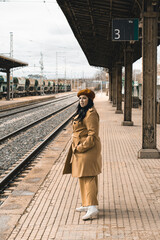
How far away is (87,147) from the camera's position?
15.6ft

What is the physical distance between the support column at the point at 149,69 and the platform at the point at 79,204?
2.91 ft

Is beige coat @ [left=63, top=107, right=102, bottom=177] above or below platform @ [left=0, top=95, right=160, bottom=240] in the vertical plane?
above

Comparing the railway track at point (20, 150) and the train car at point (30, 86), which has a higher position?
the train car at point (30, 86)

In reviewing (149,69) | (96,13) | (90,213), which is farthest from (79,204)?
A: (96,13)

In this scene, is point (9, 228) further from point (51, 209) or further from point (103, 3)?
point (103, 3)

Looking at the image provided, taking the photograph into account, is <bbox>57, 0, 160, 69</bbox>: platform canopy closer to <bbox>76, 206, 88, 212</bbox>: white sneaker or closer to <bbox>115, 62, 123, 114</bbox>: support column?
<bbox>115, 62, 123, 114</bbox>: support column

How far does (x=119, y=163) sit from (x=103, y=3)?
22.9ft

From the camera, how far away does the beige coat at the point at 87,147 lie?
4.73 meters

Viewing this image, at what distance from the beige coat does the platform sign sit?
610 centimetres

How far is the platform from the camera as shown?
4398 millimetres

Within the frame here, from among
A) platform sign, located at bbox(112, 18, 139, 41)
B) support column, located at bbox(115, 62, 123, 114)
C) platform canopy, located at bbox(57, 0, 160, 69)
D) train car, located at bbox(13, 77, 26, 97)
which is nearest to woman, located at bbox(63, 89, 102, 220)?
platform canopy, located at bbox(57, 0, 160, 69)

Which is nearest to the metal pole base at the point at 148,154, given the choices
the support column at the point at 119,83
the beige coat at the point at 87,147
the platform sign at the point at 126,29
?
the platform sign at the point at 126,29

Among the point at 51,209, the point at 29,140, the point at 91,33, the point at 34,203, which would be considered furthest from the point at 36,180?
the point at 91,33

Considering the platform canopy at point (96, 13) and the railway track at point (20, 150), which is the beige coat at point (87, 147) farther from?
the platform canopy at point (96, 13)
